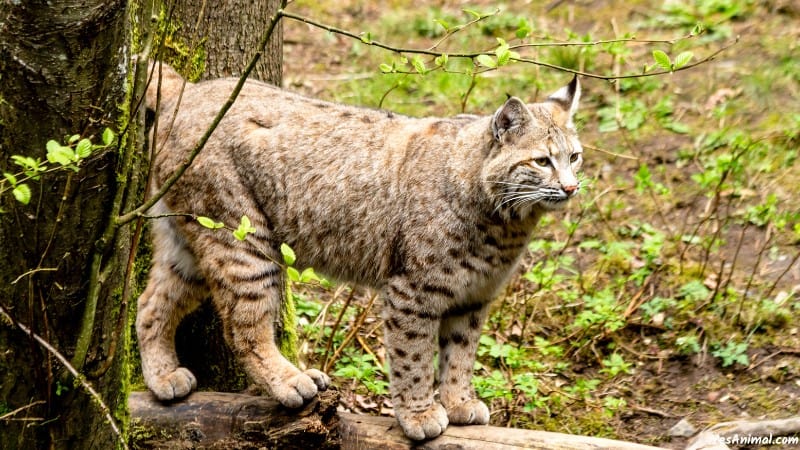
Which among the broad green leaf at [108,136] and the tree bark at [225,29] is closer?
the broad green leaf at [108,136]

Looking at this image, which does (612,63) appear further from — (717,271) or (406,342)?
(406,342)

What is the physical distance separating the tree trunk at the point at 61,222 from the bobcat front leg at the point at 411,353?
1.59 metres

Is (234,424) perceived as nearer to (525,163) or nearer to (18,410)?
(18,410)

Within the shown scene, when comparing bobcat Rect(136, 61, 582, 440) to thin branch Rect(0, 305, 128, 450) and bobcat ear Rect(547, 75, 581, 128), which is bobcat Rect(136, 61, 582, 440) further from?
thin branch Rect(0, 305, 128, 450)

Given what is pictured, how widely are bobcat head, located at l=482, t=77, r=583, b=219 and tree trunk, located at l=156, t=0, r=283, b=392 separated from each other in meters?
1.55

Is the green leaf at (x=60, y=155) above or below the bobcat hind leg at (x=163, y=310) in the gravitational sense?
above

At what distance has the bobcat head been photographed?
461 cm

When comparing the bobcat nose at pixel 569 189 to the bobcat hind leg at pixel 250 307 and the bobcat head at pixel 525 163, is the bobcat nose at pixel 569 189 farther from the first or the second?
the bobcat hind leg at pixel 250 307

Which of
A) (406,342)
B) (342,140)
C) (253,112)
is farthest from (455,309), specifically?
(253,112)

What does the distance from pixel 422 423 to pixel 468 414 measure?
330mm

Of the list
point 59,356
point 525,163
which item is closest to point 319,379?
point 525,163

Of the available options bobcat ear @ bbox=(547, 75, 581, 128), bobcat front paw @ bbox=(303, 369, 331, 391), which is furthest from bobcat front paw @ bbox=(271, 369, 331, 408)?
bobcat ear @ bbox=(547, 75, 581, 128)

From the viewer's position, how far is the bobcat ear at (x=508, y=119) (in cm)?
464

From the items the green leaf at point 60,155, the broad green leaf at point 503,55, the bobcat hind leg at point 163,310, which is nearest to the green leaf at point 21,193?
the green leaf at point 60,155
